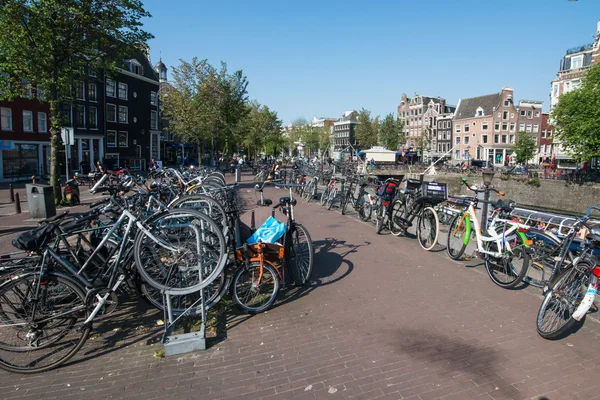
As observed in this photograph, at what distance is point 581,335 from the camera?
4.03 m

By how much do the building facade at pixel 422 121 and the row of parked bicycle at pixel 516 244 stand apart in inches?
2496

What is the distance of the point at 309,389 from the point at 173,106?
2554 cm

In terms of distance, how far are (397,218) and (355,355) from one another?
5.11 metres

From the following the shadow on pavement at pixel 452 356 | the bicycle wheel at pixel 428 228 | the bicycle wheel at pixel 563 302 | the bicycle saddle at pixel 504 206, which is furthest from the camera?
the bicycle wheel at pixel 428 228

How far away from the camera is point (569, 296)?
389cm

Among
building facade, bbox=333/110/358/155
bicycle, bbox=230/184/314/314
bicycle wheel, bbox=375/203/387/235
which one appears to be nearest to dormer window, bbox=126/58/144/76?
bicycle wheel, bbox=375/203/387/235

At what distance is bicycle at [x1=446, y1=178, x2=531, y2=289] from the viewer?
5127 millimetres

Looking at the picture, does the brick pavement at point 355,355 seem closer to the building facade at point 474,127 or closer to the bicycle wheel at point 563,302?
the bicycle wheel at point 563,302

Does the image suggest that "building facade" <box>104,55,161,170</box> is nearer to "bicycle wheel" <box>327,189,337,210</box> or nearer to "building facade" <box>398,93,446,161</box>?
"bicycle wheel" <box>327,189,337,210</box>

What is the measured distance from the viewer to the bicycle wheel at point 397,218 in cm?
833

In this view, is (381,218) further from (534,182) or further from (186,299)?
(534,182)

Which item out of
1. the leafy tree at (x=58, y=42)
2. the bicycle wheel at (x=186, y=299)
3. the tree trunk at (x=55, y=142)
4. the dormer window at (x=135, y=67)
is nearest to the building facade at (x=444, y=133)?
the dormer window at (x=135, y=67)

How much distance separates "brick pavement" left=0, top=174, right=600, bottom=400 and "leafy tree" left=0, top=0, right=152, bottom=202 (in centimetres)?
1074

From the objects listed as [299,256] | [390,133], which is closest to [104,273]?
[299,256]
